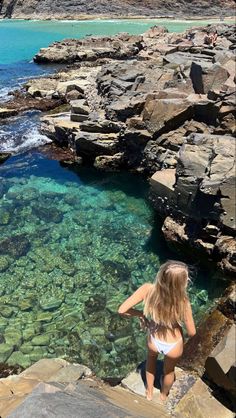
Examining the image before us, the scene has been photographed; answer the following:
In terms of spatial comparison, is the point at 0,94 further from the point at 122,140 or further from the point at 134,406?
the point at 134,406

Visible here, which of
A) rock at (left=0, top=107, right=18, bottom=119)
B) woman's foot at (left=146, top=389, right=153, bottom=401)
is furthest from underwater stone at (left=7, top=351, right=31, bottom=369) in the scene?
rock at (left=0, top=107, right=18, bottom=119)

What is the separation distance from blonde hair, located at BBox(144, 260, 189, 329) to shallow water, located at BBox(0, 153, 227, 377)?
2961 mm

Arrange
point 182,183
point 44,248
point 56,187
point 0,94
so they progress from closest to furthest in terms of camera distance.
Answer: point 182,183
point 44,248
point 56,187
point 0,94

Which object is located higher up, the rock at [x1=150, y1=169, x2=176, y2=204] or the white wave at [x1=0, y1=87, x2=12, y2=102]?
the white wave at [x1=0, y1=87, x2=12, y2=102]

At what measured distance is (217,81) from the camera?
1263 centimetres

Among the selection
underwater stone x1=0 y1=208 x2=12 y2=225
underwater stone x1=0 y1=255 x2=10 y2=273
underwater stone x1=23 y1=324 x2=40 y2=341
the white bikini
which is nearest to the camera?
the white bikini

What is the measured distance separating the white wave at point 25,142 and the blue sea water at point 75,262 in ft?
1.44

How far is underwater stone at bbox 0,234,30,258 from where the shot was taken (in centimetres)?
1059

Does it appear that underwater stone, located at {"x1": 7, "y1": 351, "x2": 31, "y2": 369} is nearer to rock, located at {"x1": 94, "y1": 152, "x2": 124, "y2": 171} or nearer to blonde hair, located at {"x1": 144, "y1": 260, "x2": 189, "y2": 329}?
blonde hair, located at {"x1": 144, "y1": 260, "x2": 189, "y2": 329}

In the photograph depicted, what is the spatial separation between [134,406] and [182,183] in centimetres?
539

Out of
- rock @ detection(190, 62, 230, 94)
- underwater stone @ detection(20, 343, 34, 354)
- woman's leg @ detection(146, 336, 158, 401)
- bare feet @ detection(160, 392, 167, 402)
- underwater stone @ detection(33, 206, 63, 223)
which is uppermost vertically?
rock @ detection(190, 62, 230, 94)

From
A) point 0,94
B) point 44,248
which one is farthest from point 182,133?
point 0,94

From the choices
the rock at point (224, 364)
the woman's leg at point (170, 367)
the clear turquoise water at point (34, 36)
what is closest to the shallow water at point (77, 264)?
the woman's leg at point (170, 367)

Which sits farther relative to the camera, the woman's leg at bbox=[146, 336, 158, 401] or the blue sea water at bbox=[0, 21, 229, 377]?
the blue sea water at bbox=[0, 21, 229, 377]
